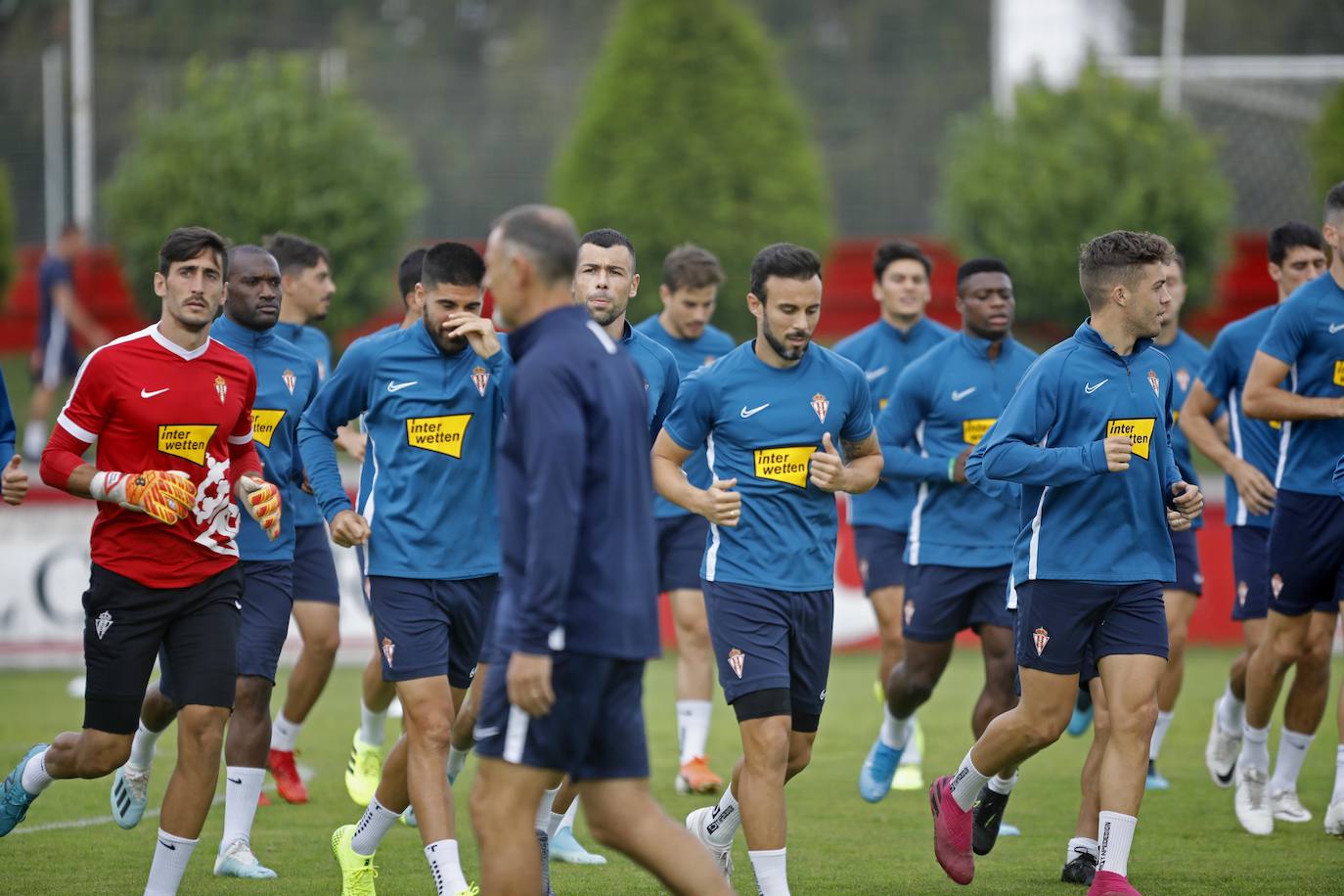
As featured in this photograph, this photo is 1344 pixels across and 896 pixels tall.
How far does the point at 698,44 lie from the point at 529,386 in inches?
741

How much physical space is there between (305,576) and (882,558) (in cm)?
347

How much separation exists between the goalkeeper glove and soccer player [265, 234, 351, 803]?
2.60 metres

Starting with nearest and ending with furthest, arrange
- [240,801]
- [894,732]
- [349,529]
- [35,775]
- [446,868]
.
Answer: [446,868]
[349,529]
[35,775]
[240,801]
[894,732]

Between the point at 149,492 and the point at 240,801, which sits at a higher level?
the point at 149,492

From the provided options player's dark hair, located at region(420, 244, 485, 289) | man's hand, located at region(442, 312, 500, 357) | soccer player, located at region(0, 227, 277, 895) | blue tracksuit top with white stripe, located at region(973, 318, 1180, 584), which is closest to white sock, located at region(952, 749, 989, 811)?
blue tracksuit top with white stripe, located at region(973, 318, 1180, 584)

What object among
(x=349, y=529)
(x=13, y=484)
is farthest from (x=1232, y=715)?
(x=13, y=484)

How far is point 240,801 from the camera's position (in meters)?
7.76

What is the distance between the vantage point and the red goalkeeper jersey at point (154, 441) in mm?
6691

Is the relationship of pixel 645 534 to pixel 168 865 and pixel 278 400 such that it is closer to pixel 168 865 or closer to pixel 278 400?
pixel 168 865

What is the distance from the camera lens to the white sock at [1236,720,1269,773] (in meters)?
8.67

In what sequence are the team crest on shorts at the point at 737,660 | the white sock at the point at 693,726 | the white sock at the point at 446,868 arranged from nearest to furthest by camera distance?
the white sock at the point at 446,868 < the team crest on shorts at the point at 737,660 < the white sock at the point at 693,726

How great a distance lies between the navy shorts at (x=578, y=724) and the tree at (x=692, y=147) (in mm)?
16879

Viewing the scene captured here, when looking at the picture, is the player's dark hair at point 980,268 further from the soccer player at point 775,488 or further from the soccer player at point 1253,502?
the soccer player at point 775,488

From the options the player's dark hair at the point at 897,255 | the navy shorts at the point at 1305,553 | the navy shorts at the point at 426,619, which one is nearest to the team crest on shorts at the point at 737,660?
the navy shorts at the point at 426,619
